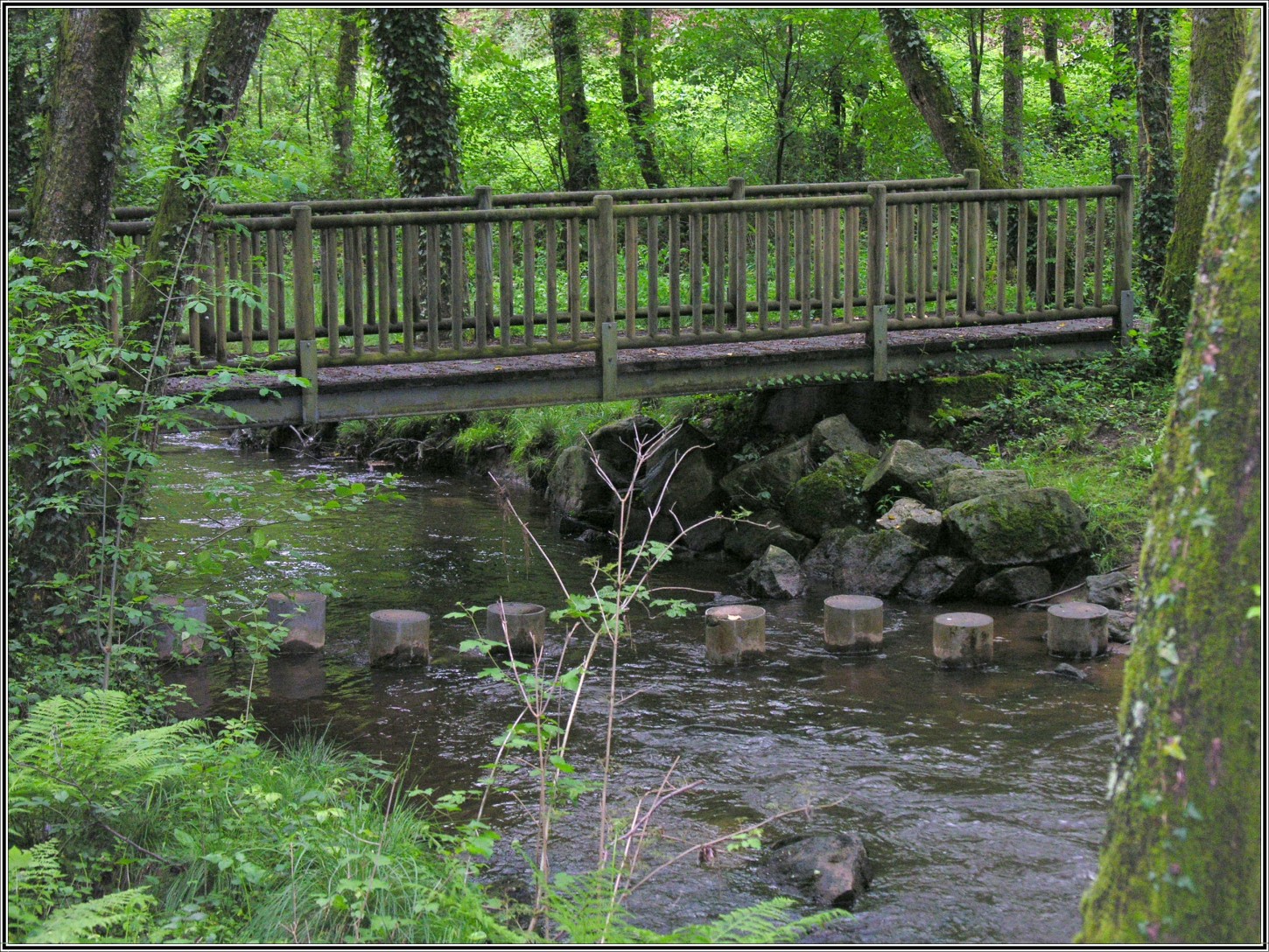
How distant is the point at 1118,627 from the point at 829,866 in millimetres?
3998

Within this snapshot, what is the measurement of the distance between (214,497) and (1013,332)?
813 cm

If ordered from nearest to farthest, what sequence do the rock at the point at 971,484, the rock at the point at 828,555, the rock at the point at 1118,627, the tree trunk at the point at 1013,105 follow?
the rock at the point at 1118,627 → the rock at the point at 971,484 → the rock at the point at 828,555 → the tree trunk at the point at 1013,105

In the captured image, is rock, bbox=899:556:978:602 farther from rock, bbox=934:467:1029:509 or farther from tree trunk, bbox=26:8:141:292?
tree trunk, bbox=26:8:141:292

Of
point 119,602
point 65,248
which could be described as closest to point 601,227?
point 65,248

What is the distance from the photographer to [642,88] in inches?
760

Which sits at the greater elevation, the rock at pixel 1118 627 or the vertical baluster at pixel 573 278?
the vertical baluster at pixel 573 278

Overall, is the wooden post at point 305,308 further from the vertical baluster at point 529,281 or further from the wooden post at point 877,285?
the wooden post at point 877,285

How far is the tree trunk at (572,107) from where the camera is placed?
721 inches

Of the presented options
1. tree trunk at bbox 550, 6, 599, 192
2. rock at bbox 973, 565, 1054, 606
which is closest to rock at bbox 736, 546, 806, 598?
rock at bbox 973, 565, 1054, 606

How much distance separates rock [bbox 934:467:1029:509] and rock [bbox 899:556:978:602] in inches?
20.5

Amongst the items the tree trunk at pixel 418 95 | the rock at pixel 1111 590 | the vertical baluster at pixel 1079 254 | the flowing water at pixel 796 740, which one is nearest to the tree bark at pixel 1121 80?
the vertical baluster at pixel 1079 254

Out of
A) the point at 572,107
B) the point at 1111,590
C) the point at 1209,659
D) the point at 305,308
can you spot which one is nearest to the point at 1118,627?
the point at 1111,590

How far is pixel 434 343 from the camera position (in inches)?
366

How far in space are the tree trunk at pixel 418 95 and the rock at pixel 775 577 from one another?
20.7ft
